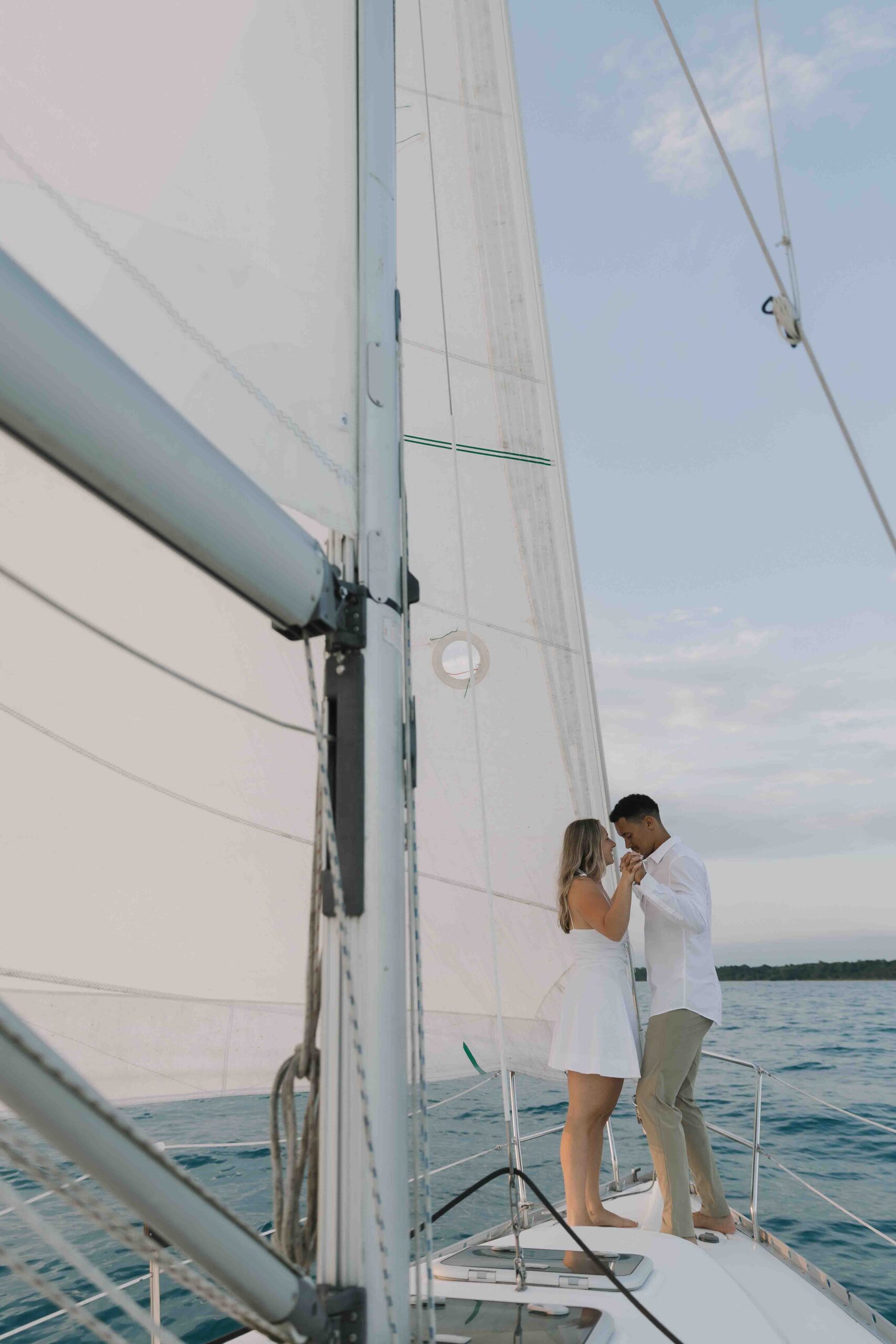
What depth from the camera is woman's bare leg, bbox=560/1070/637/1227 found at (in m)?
2.06

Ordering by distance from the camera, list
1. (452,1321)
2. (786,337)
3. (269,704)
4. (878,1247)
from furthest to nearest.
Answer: (878,1247)
(786,337)
(269,704)
(452,1321)

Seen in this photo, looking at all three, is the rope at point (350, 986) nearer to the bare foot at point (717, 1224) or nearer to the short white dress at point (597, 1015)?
the short white dress at point (597, 1015)

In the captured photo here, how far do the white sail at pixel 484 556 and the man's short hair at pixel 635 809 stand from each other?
0.11m

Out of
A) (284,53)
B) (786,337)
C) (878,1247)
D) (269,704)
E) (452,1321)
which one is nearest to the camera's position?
(284,53)

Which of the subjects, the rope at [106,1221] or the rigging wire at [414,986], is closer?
the rope at [106,1221]

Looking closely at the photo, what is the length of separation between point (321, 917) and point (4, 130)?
3.11 ft

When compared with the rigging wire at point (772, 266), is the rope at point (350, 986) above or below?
below

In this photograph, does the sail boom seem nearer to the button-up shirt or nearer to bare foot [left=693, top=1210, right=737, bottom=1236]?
the button-up shirt

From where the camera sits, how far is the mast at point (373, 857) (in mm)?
868

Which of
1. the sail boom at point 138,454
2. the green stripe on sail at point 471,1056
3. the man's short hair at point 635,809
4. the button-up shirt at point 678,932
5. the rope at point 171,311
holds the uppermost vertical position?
the rope at point 171,311

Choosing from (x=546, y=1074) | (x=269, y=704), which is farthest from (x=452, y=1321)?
(x=269, y=704)

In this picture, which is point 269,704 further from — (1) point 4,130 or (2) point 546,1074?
(2) point 546,1074

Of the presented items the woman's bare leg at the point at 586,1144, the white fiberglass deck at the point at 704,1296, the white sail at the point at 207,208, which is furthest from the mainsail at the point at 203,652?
the white fiberglass deck at the point at 704,1296

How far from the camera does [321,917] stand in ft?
3.31
